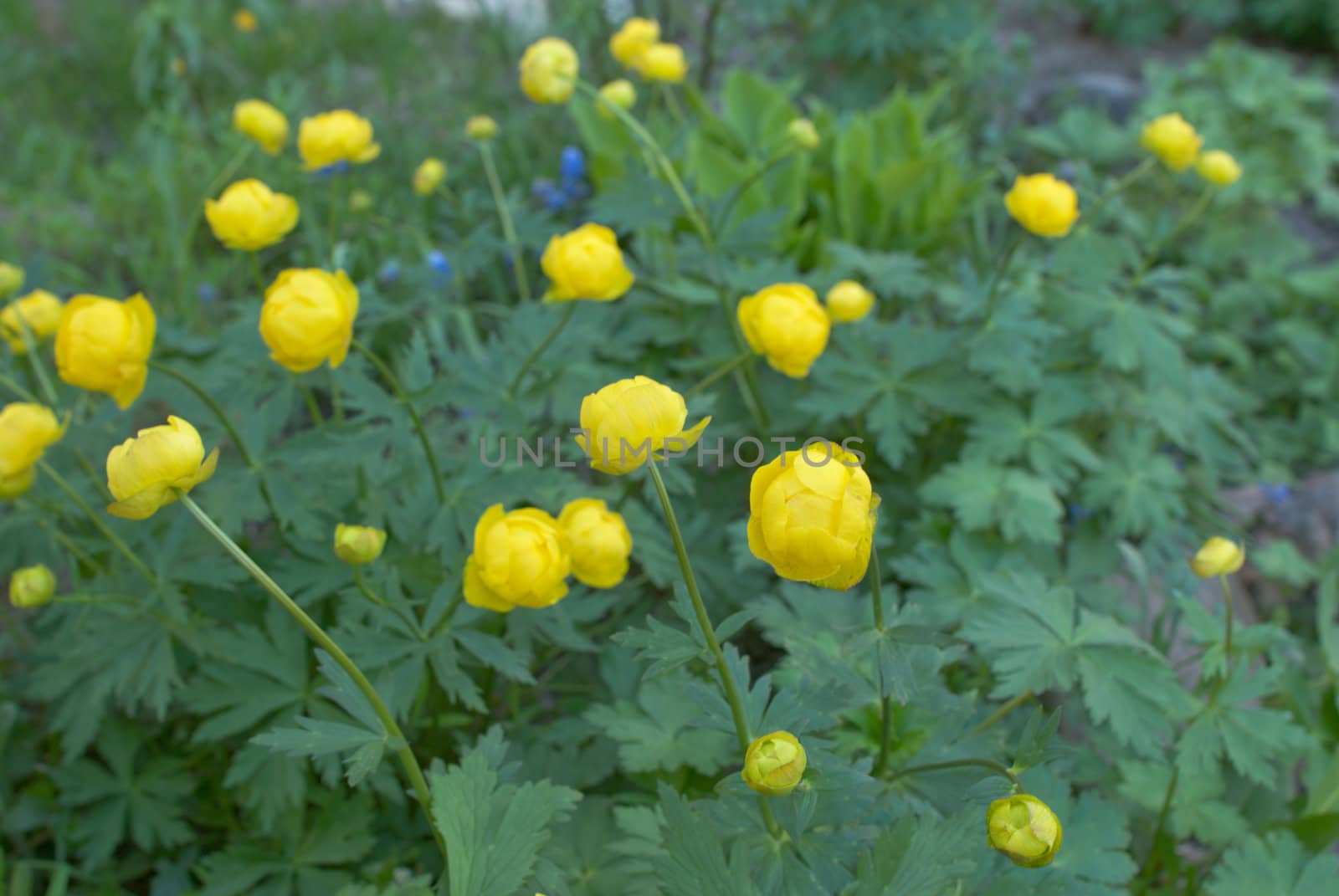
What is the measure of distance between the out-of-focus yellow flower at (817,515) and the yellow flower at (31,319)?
45.4 inches

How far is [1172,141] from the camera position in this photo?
170cm

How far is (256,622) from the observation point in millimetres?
1350

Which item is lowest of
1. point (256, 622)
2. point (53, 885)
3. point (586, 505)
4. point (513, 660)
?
point (53, 885)

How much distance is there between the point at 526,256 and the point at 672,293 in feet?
2.38

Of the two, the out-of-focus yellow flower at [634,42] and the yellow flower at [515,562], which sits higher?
the out-of-focus yellow flower at [634,42]

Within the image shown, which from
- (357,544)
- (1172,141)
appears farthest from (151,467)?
(1172,141)

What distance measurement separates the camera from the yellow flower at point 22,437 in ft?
3.55

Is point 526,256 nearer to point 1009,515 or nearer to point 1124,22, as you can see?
point 1009,515

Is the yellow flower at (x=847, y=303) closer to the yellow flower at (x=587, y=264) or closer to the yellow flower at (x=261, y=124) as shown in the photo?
the yellow flower at (x=587, y=264)

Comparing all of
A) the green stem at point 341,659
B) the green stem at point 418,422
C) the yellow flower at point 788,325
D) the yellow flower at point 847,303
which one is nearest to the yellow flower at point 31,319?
the green stem at point 418,422

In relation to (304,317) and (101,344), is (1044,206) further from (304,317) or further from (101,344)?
(101,344)

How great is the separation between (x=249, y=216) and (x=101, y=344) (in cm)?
29

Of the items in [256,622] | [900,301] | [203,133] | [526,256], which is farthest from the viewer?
[203,133]

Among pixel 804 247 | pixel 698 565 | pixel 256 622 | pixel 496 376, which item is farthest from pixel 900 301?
pixel 256 622
